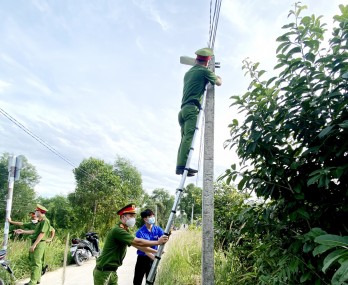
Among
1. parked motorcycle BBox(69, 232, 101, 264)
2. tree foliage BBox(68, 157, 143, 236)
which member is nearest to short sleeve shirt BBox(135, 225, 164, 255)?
parked motorcycle BBox(69, 232, 101, 264)

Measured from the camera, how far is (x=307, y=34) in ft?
7.19

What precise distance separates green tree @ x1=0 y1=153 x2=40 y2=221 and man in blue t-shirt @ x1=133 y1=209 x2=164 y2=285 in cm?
3226

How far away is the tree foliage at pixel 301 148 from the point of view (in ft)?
6.14

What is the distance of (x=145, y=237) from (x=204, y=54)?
3389 mm

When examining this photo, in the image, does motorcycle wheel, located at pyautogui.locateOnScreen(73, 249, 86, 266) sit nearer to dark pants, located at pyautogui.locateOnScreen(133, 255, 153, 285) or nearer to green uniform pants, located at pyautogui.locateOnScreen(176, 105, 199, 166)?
dark pants, located at pyautogui.locateOnScreen(133, 255, 153, 285)

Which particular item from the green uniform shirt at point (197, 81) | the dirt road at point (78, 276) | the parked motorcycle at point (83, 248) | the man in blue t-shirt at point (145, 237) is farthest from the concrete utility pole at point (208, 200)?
the parked motorcycle at point (83, 248)

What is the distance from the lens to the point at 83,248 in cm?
994

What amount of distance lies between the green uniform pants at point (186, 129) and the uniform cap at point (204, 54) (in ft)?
2.23

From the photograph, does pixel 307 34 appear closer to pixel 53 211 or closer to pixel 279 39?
pixel 279 39

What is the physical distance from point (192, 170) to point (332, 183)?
1.55 metres

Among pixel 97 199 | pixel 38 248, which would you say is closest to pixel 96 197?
pixel 97 199

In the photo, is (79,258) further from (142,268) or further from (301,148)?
(301,148)

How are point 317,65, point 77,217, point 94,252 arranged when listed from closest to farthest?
1. point 317,65
2. point 94,252
3. point 77,217

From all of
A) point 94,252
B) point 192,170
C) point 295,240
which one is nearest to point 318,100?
point 295,240
